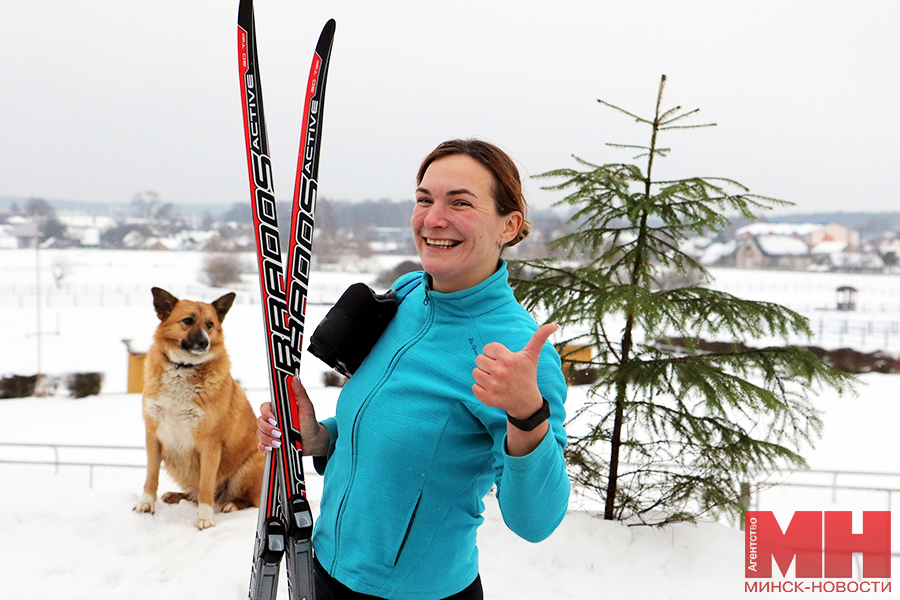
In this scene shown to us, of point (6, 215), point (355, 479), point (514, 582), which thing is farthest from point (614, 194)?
point (6, 215)

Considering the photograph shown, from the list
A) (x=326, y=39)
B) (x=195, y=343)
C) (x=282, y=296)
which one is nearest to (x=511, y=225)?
(x=282, y=296)

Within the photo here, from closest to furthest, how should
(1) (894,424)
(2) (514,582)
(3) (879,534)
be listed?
(2) (514,582) → (3) (879,534) → (1) (894,424)

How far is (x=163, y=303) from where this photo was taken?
260 cm

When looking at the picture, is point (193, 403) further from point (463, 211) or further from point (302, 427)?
point (463, 211)

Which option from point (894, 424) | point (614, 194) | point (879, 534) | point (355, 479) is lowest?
point (894, 424)

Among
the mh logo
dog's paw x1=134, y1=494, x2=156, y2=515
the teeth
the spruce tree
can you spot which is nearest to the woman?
the teeth

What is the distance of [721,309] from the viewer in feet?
8.98

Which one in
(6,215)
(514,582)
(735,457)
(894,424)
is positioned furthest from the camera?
(894,424)

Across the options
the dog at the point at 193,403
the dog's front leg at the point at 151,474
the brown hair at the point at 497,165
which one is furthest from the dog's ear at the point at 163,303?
the brown hair at the point at 497,165

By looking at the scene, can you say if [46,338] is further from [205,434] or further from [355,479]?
[355,479]

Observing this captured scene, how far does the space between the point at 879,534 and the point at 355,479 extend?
368 cm

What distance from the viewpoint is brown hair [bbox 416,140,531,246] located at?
0.89 m

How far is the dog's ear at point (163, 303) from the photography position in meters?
2.57

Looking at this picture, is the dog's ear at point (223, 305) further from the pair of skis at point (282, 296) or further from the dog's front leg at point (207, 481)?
the pair of skis at point (282, 296)
